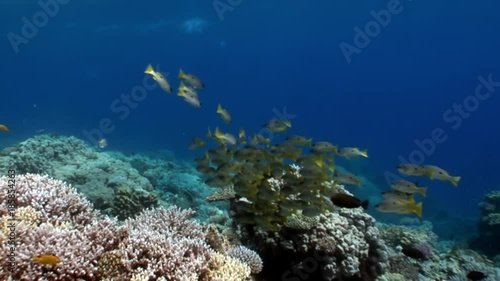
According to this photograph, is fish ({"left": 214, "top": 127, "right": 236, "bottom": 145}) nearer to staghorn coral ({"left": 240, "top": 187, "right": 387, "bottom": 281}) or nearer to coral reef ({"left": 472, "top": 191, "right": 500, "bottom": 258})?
staghorn coral ({"left": 240, "top": 187, "right": 387, "bottom": 281})

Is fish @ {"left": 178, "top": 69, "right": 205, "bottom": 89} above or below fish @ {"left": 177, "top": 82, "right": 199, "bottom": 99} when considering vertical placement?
above

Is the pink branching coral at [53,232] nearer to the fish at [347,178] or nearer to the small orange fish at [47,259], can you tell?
the small orange fish at [47,259]

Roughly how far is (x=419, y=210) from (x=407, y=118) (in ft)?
471

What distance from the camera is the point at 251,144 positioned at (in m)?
8.23

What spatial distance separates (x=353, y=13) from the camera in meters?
70.1

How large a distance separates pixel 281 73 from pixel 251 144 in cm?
12243

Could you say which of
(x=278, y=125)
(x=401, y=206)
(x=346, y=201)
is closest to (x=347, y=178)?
(x=401, y=206)

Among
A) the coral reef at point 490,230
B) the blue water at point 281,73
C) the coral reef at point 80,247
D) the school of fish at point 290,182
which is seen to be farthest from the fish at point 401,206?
the blue water at point 281,73

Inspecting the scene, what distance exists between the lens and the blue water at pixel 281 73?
62.9m

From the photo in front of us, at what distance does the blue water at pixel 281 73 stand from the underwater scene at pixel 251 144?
78 cm

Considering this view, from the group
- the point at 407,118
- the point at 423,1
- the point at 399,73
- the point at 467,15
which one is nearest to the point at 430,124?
the point at 407,118

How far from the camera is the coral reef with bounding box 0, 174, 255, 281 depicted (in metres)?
3.55

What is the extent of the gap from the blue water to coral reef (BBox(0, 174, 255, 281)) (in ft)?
107

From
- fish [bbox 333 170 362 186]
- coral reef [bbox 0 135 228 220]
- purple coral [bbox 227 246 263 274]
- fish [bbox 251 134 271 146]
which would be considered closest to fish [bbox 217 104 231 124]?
fish [bbox 251 134 271 146]
